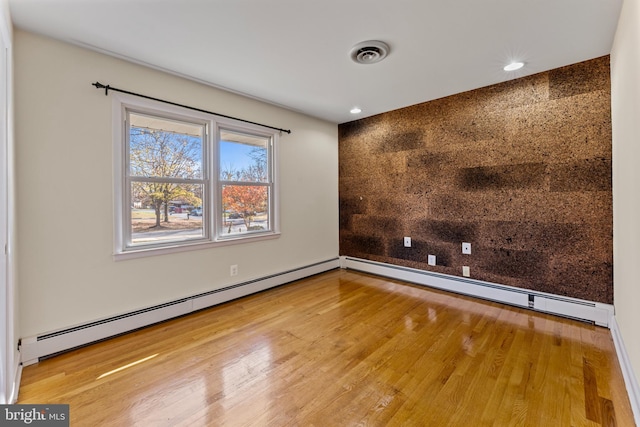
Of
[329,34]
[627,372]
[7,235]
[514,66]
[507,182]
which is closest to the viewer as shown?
[7,235]

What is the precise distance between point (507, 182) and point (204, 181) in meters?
3.29

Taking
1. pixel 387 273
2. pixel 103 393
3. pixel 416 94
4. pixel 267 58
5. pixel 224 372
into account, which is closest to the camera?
pixel 103 393

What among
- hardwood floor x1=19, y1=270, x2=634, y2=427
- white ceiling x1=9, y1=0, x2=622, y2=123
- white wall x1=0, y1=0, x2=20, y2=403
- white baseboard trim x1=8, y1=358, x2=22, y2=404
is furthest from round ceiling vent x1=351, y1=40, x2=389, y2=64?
white baseboard trim x1=8, y1=358, x2=22, y2=404

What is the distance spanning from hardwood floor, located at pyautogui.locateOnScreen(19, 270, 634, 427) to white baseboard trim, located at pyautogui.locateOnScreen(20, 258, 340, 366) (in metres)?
0.09

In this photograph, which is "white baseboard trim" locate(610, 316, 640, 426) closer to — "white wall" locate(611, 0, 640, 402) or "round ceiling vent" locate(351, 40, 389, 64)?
"white wall" locate(611, 0, 640, 402)

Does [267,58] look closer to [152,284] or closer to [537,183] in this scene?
[152,284]

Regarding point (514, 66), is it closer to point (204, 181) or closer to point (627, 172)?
point (627, 172)

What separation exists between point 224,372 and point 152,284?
1.26 meters

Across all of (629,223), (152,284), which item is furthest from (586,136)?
(152,284)

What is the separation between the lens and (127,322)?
2.47 metres

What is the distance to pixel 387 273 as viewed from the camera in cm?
411

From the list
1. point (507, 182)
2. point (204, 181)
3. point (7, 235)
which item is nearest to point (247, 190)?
point (204, 181)

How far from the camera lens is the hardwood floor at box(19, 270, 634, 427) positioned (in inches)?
60.4

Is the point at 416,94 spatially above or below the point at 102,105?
above
